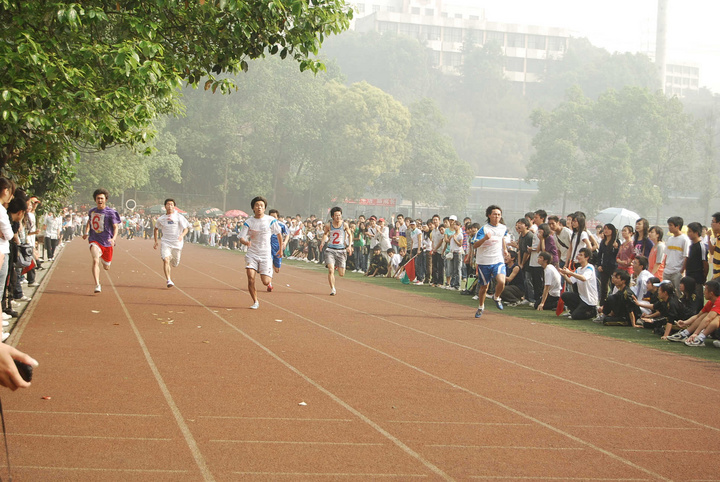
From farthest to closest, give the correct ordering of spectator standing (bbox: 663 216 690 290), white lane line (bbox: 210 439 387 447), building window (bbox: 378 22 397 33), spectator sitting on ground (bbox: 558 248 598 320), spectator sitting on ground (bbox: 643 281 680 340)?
1. building window (bbox: 378 22 397 33)
2. spectator sitting on ground (bbox: 558 248 598 320)
3. spectator standing (bbox: 663 216 690 290)
4. spectator sitting on ground (bbox: 643 281 680 340)
5. white lane line (bbox: 210 439 387 447)

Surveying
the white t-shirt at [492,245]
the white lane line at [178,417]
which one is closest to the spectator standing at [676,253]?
the white t-shirt at [492,245]

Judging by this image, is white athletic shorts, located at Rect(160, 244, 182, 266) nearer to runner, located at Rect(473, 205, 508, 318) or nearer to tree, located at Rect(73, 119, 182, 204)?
runner, located at Rect(473, 205, 508, 318)

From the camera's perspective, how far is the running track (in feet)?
17.2

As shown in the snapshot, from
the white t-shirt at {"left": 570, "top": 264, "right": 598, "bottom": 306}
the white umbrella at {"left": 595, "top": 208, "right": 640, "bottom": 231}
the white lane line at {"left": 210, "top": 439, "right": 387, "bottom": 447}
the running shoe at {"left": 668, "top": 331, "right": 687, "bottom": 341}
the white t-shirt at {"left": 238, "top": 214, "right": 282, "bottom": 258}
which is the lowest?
Answer: the white lane line at {"left": 210, "top": 439, "right": 387, "bottom": 447}

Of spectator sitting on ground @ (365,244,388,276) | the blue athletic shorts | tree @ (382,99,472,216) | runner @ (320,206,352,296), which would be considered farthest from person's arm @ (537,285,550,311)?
tree @ (382,99,472,216)

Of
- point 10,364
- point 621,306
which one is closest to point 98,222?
point 621,306

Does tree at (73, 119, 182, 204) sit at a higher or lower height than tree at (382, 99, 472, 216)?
lower

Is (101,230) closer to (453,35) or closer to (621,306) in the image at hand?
(621,306)

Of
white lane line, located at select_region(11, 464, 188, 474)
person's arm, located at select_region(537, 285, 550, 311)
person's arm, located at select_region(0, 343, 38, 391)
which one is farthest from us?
person's arm, located at select_region(537, 285, 550, 311)

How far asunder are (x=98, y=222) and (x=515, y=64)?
135 m

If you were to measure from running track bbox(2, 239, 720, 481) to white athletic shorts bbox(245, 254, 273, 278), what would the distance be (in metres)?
1.23

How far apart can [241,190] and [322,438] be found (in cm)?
6722

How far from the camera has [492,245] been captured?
14062mm

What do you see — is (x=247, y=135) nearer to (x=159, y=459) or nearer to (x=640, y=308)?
(x=640, y=308)
